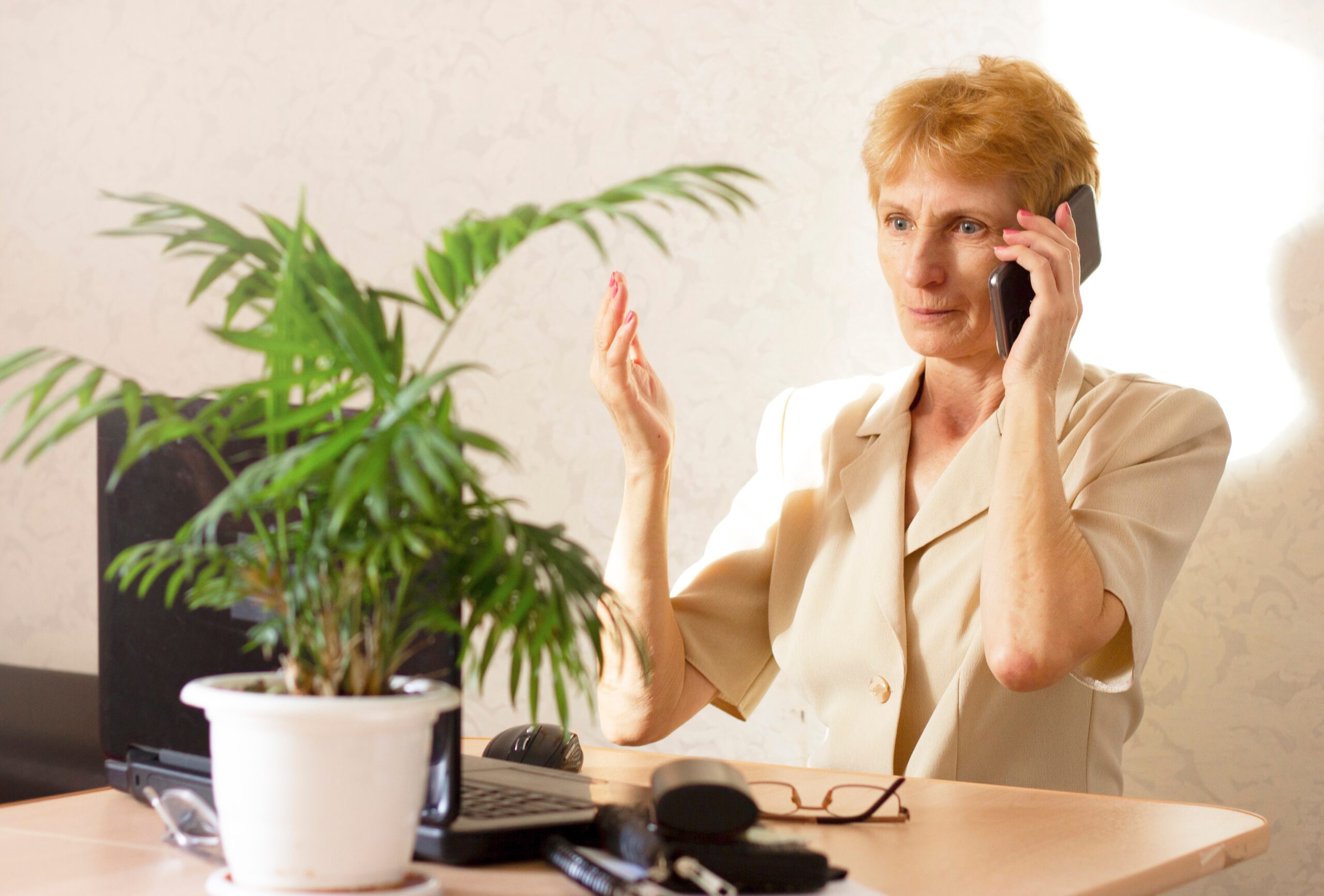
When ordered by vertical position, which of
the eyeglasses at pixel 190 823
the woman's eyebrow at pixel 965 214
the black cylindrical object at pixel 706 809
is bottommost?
the eyeglasses at pixel 190 823

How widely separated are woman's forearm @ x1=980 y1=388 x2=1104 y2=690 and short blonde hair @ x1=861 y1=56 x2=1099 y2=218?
335mm

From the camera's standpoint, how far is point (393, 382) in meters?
0.68

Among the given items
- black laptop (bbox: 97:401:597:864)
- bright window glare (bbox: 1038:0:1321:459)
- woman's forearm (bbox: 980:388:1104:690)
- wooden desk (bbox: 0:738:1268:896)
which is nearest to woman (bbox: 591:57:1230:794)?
woman's forearm (bbox: 980:388:1104:690)

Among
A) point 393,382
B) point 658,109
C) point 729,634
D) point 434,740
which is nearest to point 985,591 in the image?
point 729,634

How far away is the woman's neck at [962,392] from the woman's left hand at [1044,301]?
20cm

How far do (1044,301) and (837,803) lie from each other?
2.12ft

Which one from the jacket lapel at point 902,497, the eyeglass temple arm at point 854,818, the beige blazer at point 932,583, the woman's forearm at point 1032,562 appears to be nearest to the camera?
the eyeglass temple arm at point 854,818

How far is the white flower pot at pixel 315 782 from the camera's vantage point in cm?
67

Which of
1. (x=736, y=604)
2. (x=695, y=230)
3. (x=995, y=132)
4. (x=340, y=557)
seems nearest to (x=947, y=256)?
(x=995, y=132)

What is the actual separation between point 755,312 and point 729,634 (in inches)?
24.4

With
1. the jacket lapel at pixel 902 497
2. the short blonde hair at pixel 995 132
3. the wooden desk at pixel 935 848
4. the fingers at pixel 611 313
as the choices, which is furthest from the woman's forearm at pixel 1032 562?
the fingers at pixel 611 313

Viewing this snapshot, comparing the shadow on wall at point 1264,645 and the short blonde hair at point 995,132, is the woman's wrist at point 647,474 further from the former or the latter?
the shadow on wall at point 1264,645

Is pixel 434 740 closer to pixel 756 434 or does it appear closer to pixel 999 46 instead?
Result: pixel 756 434

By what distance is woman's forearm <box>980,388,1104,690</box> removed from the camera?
1282 millimetres
